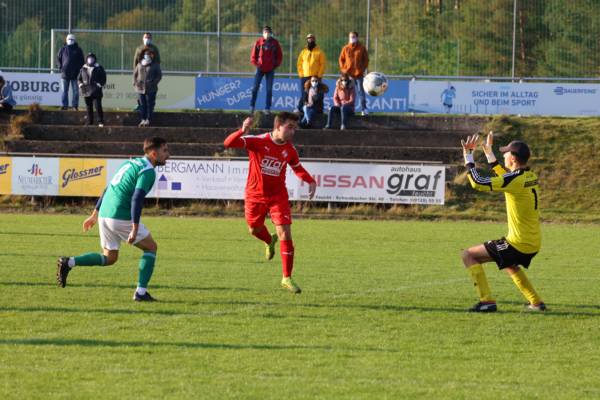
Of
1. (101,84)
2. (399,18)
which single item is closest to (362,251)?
(101,84)

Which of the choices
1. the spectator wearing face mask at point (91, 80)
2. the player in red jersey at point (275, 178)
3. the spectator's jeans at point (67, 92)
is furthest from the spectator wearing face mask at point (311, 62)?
the player in red jersey at point (275, 178)

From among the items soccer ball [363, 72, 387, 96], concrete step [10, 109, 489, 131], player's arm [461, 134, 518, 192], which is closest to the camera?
player's arm [461, 134, 518, 192]

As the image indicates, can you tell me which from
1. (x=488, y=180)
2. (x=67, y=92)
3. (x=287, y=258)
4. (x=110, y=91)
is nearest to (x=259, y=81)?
(x=67, y=92)

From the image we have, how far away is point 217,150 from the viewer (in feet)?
89.7

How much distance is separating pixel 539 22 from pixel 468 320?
975 inches

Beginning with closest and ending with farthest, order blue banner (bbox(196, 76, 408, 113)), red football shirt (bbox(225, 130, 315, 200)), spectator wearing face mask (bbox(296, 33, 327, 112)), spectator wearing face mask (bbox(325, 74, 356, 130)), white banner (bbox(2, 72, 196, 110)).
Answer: red football shirt (bbox(225, 130, 315, 200)), spectator wearing face mask (bbox(325, 74, 356, 130)), spectator wearing face mask (bbox(296, 33, 327, 112)), blue banner (bbox(196, 76, 408, 113)), white banner (bbox(2, 72, 196, 110))

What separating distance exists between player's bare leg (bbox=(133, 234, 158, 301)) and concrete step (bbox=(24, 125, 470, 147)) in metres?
17.0

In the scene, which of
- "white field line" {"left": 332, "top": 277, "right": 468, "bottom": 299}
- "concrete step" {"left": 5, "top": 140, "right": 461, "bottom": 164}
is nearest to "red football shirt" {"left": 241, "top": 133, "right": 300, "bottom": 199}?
"white field line" {"left": 332, "top": 277, "right": 468, "bottom": 299}

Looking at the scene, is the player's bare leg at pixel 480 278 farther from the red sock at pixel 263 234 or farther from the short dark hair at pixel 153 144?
the short dark hair at pixel 153 144

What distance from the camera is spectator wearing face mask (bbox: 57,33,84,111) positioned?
29203 mm

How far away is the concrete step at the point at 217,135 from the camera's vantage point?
27.8 metres

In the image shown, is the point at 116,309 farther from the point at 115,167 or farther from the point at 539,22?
the point at 539,22

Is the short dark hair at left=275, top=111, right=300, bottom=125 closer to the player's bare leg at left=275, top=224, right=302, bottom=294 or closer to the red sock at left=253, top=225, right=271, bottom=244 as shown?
the player's bare leg at left=275, top=224, right=302, bottom=294

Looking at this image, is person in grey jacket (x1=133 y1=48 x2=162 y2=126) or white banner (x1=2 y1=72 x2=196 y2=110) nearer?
person in grey jacket (x1=133 y1=48 x2=162 y2=126)
